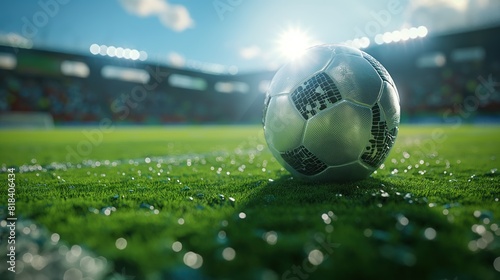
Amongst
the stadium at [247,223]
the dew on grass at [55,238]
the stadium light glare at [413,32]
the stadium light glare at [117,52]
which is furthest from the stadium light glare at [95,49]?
the dew on grass at [55,238]

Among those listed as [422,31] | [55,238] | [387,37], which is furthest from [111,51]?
[55,238]

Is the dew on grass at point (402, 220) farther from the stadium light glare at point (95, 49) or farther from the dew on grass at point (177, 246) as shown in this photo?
the stadium light glare at point (95, 49)

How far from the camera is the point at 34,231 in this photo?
2277 millimetres

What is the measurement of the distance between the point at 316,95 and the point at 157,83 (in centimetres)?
5158

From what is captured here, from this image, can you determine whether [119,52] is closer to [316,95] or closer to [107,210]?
[316,95]

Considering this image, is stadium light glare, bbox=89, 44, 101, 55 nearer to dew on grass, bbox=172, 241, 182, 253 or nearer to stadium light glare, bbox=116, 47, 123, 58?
stadium light glare, bbox=116, 47, 123, 58

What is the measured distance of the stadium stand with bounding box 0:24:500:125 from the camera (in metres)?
37.4

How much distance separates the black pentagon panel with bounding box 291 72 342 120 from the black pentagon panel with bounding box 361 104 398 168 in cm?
48

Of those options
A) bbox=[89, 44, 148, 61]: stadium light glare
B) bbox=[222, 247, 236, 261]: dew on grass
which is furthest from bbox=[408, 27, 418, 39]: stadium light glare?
bbox=[222, 247, 236, 261]: dew on grass

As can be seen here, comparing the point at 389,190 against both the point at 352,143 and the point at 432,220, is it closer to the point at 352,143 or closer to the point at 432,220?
the point at 352,143

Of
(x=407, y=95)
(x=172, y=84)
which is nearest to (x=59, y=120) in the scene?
(x=172, y=84)

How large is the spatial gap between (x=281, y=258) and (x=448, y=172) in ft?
12.8

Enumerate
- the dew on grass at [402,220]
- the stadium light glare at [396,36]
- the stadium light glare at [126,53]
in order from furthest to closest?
the stadium light glare at [126,53] < the stadium light glare at [396,36] < the dew on grass at [402,220]

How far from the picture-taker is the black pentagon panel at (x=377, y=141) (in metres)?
3.54
